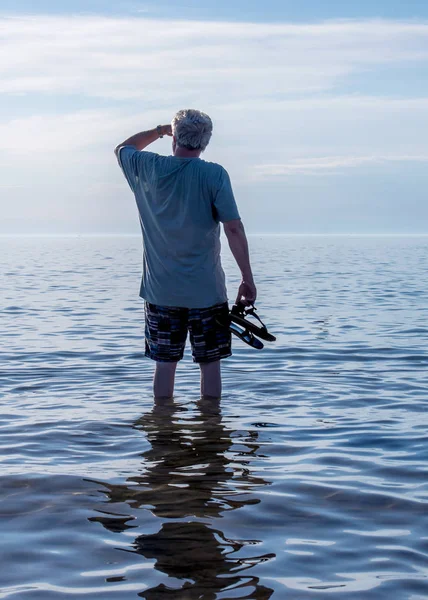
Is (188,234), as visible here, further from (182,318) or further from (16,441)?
(16,441)

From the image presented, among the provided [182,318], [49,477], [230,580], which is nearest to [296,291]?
[182,318]

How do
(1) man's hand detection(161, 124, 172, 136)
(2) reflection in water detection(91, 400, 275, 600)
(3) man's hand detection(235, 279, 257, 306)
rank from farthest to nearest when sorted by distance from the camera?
(1) man's hand detection(161, 124, 172, 136), (3) man's hand detection(235, 279, 257, 306), (2) reflection in water detection(91, 400, 275, 600)

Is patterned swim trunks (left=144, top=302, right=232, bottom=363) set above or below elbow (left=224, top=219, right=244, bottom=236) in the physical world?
below

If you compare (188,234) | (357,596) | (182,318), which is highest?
(188,234)

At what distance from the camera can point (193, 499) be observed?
14.1 ft

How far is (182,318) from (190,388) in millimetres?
1816

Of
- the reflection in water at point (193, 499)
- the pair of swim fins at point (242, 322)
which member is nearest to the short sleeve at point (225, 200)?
the pair of swim fins at point (242, 322)

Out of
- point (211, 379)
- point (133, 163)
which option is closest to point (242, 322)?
point (211, 379)

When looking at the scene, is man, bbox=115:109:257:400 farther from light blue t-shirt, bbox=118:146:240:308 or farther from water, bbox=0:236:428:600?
water, bbox=0:236:428:600

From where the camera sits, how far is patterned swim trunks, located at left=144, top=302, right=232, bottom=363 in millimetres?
5910

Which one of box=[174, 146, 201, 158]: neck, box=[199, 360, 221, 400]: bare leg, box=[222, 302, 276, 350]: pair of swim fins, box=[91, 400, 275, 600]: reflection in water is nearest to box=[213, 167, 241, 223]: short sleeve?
box=[174, 146, 201, 158]: neck

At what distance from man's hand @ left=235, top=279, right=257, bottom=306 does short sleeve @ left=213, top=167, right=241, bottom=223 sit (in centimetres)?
45

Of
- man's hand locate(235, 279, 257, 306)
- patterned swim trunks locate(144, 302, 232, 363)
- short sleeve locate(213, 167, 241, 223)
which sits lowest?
patterned swim trunks locate(144, 302, 232, 363)

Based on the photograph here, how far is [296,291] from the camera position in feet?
66.4
